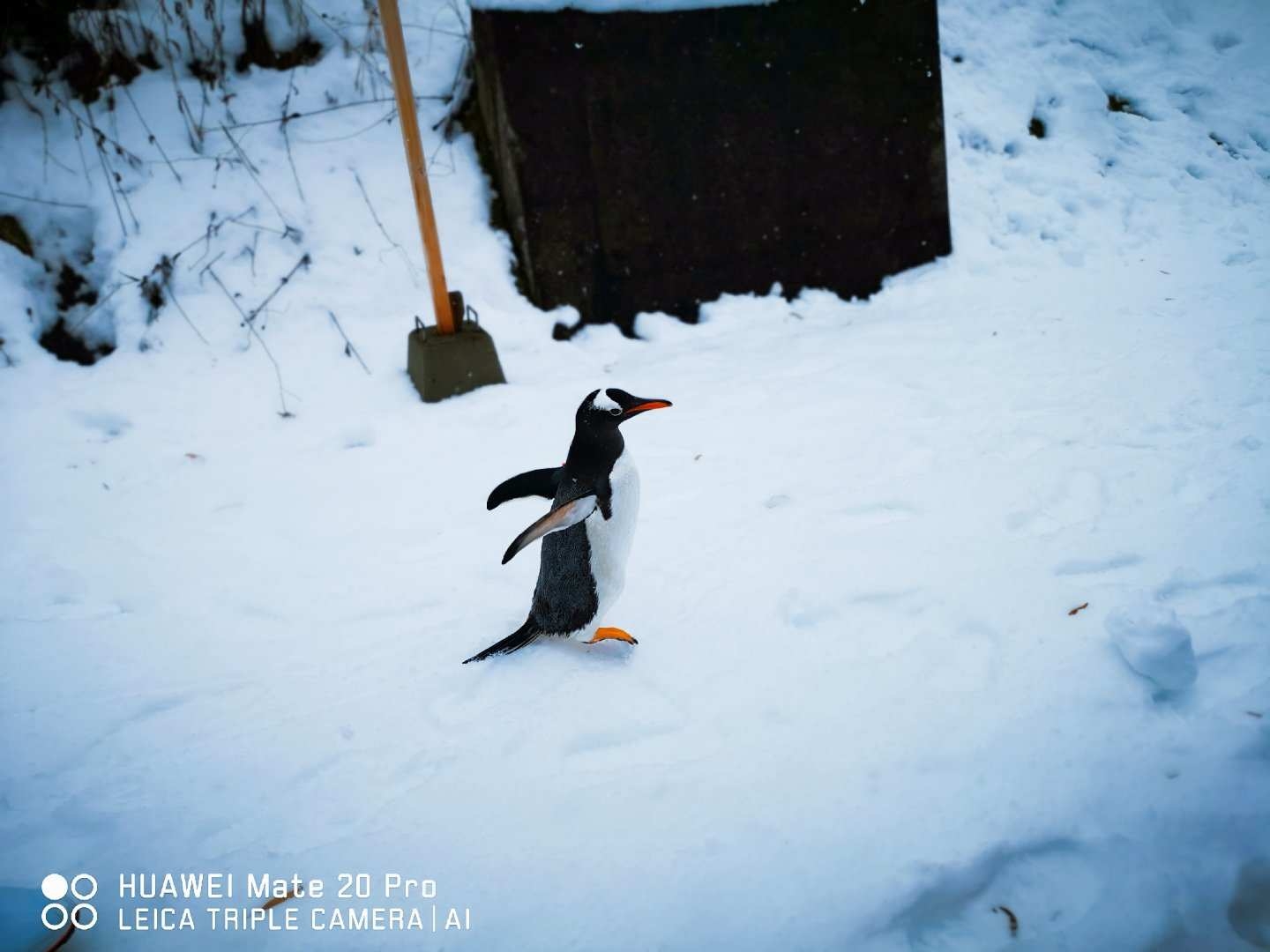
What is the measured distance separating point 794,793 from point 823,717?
193 mm

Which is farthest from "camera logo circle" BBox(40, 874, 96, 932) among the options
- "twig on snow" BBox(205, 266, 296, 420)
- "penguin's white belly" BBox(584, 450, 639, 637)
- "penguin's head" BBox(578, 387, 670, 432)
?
"twig on snow" BBox(205, 266, 296, 420)

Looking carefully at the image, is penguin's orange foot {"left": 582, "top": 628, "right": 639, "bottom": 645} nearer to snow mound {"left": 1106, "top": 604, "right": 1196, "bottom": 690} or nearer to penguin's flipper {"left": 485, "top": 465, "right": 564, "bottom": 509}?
penguin's flipper {"left": 485, "top": 465, "right": 564, "bottom": 509}

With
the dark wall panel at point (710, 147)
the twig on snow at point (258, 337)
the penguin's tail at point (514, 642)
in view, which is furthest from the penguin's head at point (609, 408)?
the dark wall panel at point (710, 147)

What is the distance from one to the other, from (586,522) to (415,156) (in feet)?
6.63

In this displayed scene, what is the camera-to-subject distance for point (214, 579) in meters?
2.05

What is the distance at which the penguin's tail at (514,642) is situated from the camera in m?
1.59

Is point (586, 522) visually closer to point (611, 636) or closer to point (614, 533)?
point (614, 533)

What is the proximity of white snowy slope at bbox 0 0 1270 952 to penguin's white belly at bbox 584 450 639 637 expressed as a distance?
0.63 ft

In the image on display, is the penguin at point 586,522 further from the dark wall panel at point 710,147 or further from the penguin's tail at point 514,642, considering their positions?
the dark wall panel at point 710,147

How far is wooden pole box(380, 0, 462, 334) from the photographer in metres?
2.65

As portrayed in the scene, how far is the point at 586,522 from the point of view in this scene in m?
1.54

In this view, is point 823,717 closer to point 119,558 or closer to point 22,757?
point 22,757

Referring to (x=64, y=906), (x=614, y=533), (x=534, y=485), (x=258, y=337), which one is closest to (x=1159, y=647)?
(x=614, y=533)

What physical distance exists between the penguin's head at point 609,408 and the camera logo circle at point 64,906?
1142 mm
